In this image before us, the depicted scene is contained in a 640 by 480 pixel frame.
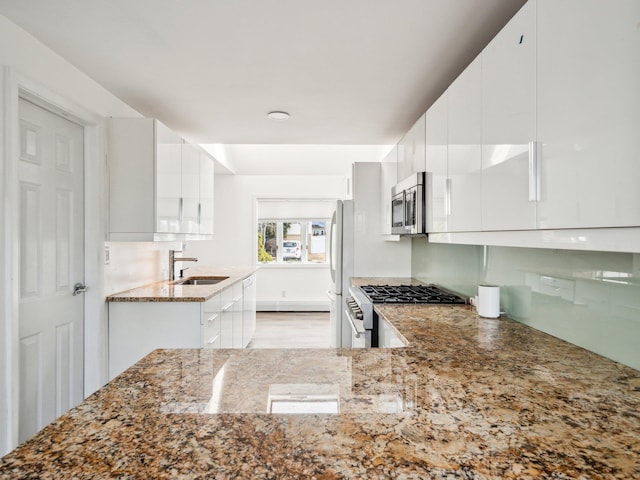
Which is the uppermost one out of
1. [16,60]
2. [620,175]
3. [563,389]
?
[16,60]

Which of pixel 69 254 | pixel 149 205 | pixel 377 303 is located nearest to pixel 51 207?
pixel 69 254

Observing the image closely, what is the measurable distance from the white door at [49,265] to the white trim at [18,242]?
5 cm

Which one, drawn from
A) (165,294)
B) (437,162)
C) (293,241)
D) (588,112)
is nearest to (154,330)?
(165,294)

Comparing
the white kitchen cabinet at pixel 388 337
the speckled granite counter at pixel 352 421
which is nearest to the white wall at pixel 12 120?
the speckled granite counter at pixel 352 421

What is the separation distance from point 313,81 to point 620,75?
6.05ft

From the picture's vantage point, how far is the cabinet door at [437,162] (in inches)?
81.3

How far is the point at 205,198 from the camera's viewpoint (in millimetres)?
3832

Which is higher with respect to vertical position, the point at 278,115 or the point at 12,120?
the point at 278,115

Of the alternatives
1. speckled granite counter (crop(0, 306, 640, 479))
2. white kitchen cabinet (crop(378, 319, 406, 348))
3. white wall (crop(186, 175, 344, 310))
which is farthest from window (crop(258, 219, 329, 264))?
Answer: speckled granite counter (crop(0, 306, 640, 479))

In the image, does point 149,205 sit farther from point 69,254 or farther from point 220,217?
point 220,217

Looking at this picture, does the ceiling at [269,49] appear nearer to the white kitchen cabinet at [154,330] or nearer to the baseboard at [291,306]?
the white kitchen cabinet at [154,330]

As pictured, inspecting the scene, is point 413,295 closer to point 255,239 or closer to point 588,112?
point 588,112

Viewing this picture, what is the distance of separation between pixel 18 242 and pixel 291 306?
514cm

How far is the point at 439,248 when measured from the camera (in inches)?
125
